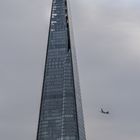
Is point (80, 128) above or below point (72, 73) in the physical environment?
below

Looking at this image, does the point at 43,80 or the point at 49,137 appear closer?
the point at 49,137

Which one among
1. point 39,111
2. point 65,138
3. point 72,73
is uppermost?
point 72,73

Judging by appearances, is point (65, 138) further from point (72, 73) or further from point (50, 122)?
point (72, 73)

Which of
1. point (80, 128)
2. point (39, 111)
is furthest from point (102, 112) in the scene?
point (39, 111)

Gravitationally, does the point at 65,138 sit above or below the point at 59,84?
below

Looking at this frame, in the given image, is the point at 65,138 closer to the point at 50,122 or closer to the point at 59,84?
the point at 50,122

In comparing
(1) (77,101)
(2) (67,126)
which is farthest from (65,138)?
(1) (77,101)

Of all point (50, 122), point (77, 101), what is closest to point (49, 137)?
point (50, 122)

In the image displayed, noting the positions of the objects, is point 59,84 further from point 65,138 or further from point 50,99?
point 65,138

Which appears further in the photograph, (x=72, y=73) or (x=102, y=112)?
(x=72, y=73)
